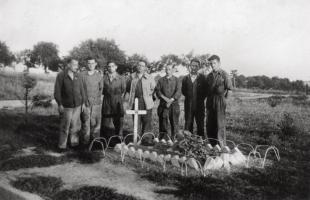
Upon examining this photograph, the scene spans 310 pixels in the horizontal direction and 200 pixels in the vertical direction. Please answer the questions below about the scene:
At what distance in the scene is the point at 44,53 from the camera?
50312 mm

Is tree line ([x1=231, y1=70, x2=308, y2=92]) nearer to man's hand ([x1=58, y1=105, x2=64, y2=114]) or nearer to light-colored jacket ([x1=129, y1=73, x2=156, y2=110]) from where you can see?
light-colored jacket ([x1=129, y1=73, x2=156, y2=110])

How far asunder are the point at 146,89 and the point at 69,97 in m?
1.87

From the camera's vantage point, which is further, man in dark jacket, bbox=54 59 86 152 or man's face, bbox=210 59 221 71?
man in dark jacket, bbox=54 59 86 152

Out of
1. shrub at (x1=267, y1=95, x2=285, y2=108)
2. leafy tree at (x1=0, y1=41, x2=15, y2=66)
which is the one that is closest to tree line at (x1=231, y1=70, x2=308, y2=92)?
shrub at (x1=267, y1=95, x2=285, y2=108)

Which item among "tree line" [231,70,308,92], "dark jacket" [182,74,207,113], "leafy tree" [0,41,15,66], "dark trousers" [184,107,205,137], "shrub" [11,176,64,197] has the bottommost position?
"shrub" [11,176,64,197]

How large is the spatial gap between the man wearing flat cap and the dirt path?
2399 mm

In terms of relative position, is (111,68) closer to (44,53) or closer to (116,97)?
(116,97)

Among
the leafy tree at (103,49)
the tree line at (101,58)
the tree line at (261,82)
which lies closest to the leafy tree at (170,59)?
the tree line at (101,58)

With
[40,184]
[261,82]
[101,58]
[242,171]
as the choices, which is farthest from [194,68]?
[261,82]

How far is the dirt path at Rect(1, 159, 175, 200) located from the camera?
5.61 metres

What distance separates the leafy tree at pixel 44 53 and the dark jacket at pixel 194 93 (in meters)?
43.1

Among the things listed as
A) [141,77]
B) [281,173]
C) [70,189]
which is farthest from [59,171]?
[281,173]

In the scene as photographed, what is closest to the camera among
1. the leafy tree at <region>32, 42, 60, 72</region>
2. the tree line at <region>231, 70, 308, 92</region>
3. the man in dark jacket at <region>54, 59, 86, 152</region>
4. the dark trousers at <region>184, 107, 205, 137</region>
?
the man in dark jacket at <region>54, 59, 86, 152</region>

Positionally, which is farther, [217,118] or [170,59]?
[170,59]
